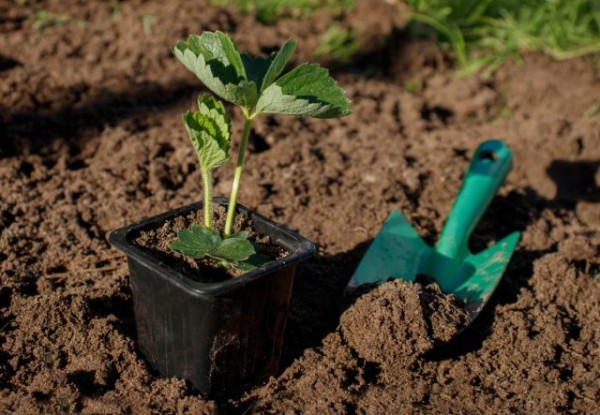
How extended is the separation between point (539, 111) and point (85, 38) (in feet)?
6.39

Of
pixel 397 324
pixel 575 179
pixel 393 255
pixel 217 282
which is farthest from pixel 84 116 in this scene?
pixel 575 179

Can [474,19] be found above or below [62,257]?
above

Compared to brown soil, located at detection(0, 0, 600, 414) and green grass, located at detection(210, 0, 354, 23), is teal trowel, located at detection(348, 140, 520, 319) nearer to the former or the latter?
brown soil, located at detection(0, 0, 600, 414)

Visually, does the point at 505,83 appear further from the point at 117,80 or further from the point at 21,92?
the point at 21,92

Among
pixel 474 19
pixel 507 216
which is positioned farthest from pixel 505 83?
pixel 507 216

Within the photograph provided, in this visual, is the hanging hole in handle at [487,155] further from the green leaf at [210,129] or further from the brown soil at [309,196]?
the green leaf at [210,129]

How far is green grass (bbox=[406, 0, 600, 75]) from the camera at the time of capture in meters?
3.68

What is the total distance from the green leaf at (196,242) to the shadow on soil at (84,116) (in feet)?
3.85

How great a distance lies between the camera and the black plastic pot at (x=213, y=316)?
162 cm

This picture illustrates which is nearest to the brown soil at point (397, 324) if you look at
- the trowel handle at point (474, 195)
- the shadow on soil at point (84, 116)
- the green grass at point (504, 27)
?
the trowel handle at point (474, 195)

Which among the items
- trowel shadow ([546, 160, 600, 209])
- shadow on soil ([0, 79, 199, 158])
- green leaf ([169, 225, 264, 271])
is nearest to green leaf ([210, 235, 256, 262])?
green leaf ([169, 225, 264, 271])

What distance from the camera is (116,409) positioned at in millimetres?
1690

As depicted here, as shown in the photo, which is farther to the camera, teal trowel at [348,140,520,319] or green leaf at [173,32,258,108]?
teal trowel at [348,140,520,319]

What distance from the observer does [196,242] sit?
167cm
